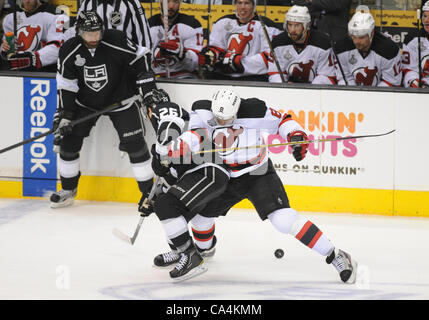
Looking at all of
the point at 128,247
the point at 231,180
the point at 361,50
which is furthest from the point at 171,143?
the point at 361,50

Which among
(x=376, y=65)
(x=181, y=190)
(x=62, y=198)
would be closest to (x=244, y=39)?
(x=376, y=65)

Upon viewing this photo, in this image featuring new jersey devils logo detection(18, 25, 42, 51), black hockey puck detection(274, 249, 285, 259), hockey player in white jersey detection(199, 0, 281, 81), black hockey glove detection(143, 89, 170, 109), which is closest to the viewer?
black hockey puck detection(274, 249, 285, 259)

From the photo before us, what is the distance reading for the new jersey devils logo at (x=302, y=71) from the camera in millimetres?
6340

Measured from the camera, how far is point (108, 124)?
634 centimetres

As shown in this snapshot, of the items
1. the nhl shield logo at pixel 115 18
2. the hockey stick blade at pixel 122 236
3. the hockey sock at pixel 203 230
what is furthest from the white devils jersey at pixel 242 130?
the nhl shield logo at pixel 115 18

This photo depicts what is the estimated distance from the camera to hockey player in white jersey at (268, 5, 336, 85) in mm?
6297

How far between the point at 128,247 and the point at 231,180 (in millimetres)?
939

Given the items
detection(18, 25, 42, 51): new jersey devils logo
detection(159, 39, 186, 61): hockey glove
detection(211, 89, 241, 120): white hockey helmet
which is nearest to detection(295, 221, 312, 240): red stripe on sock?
detection(211, 89, 241, 120): white hockey helmet

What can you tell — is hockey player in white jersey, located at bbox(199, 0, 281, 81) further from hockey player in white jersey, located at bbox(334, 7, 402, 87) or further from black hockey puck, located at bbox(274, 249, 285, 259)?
black hockey puck, located at bbox(274, 249, 285, 259)

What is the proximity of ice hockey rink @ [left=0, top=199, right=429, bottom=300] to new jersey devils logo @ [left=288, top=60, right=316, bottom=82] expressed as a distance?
3.29ft

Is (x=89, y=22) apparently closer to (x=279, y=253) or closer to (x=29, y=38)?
(x=29, y=38)
